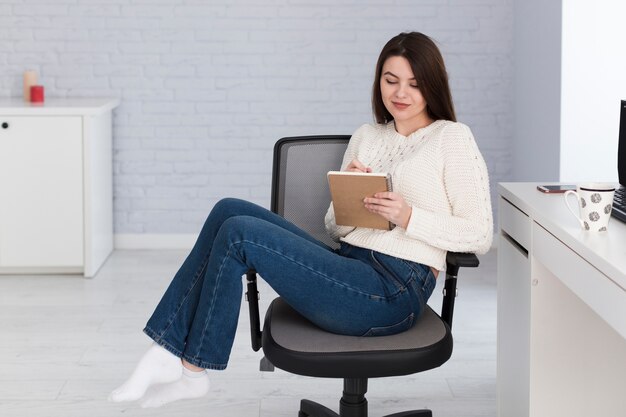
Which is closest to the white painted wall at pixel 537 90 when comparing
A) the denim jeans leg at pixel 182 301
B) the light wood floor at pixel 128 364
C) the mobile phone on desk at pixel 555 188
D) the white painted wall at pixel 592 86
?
the white painted wall at pixel 592 86

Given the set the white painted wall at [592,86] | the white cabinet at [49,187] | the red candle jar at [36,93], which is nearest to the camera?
the white painted wall at [592,86]

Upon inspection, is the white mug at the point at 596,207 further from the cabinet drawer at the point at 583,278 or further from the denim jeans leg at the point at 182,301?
the denim jeans leg at the point at 182,301

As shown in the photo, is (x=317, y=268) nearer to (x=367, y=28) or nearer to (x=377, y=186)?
(x=377, y=186)

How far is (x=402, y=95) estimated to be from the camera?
250 cm

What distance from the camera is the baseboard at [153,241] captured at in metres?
5.00

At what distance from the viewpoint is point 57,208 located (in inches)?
175

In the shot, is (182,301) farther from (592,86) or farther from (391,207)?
(592,86)

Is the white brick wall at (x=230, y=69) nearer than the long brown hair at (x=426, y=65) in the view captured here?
No

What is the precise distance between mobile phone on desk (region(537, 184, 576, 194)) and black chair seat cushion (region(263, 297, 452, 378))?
1.57ft

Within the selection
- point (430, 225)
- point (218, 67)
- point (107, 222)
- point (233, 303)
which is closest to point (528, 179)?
point (218, 67)

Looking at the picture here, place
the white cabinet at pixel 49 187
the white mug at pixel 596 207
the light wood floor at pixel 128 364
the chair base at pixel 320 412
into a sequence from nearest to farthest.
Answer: the white mug at pixel 596 207
the chair base at pixel 320 412
the light wood floor at pixel 128 364
the white cabinet at pixel 49 187

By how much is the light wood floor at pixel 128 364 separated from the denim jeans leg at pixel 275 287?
77 cm

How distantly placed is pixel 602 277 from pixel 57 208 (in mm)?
3142

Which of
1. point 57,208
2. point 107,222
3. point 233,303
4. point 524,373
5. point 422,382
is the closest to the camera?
point 233,303
